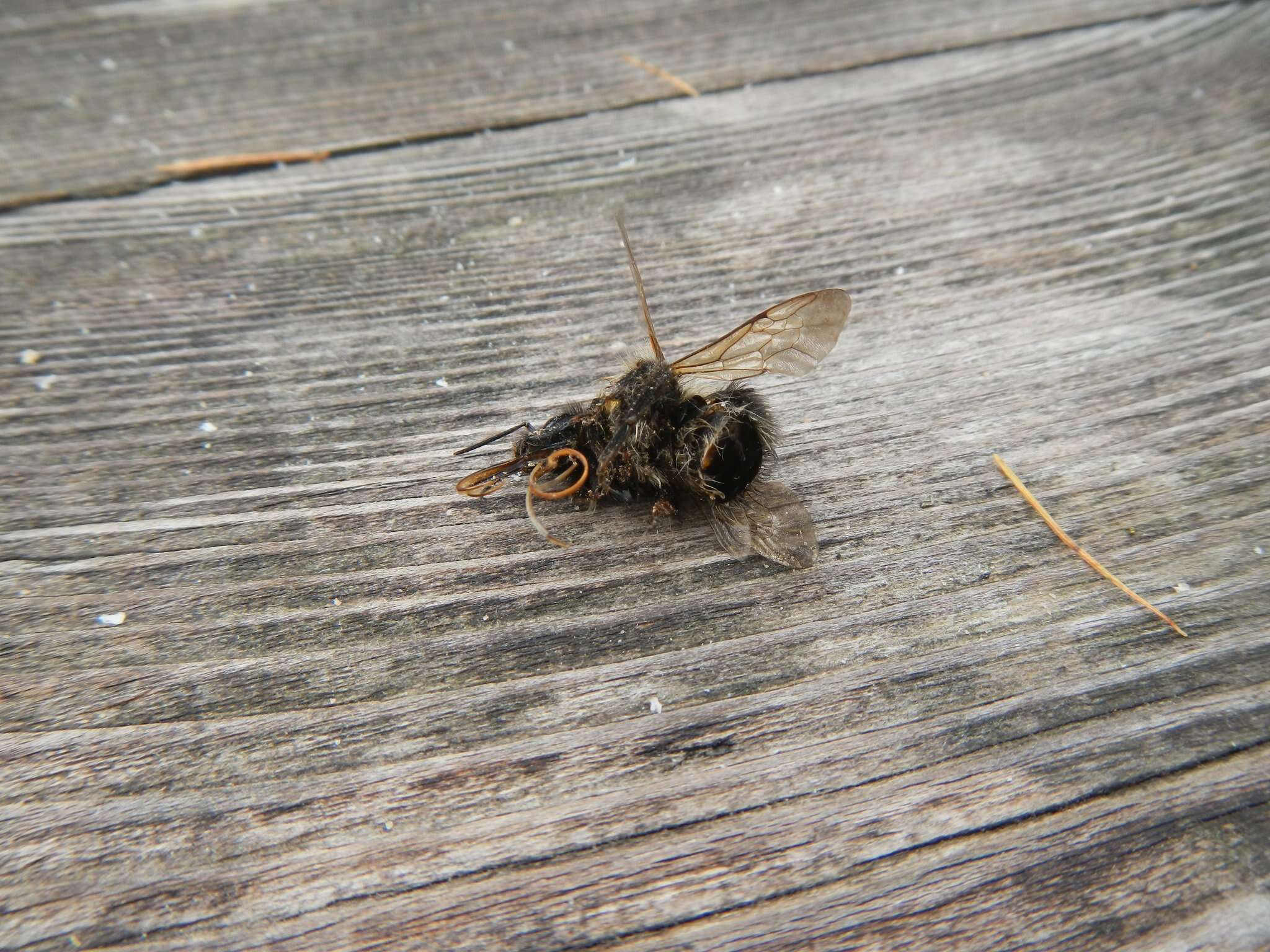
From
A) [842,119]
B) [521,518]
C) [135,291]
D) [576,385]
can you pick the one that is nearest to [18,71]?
[135,291]

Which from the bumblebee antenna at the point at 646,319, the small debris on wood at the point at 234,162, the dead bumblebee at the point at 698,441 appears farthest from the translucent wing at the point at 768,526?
the small debris on wood at the point at 234,162

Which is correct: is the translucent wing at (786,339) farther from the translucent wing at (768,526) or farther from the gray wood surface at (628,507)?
the translucent wing at (768,526)

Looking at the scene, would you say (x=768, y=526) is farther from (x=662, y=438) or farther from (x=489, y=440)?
(x=489, y=440)

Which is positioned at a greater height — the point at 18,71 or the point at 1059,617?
the point at 18,71

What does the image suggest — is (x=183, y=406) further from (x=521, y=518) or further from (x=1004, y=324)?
(x=1004, y=324)

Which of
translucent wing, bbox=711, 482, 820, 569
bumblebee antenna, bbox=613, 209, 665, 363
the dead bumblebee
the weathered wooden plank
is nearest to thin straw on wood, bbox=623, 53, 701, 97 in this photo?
the weathered wooden plank
